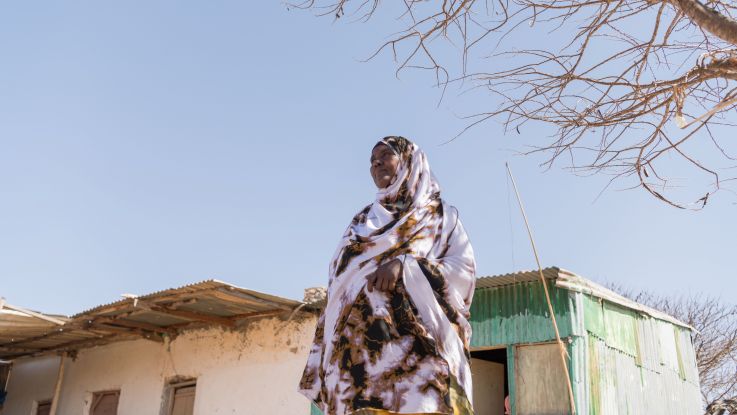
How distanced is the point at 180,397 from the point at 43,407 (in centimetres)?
476

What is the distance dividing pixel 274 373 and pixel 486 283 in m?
3.42

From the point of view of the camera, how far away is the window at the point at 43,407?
13.8m

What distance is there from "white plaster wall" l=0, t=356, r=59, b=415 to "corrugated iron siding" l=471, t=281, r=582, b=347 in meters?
9.52

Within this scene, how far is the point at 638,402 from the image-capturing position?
8.41 metres

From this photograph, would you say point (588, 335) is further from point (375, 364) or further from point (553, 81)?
point (375, 364)

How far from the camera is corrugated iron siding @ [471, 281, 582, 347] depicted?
7703 millimetres

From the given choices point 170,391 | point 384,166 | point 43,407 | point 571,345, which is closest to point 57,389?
point 43,407

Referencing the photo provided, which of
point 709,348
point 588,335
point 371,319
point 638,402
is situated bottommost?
point 371,319

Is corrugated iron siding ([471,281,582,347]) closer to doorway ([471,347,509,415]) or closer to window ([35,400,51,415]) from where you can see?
doorway ([471,347,509,415])

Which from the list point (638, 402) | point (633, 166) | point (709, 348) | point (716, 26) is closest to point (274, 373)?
point (638, 402)

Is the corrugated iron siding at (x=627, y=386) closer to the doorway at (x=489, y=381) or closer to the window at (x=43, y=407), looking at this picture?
the doorway at (x=489, y=381)

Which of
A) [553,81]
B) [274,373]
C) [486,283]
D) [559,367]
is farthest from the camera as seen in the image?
[274,373]

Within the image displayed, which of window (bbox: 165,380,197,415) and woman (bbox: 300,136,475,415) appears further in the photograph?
window (bbox: 165,380,197,415)

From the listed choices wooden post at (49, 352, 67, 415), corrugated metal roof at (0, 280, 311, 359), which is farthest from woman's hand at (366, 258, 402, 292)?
wooden post at (49, 352, 67, 415)
